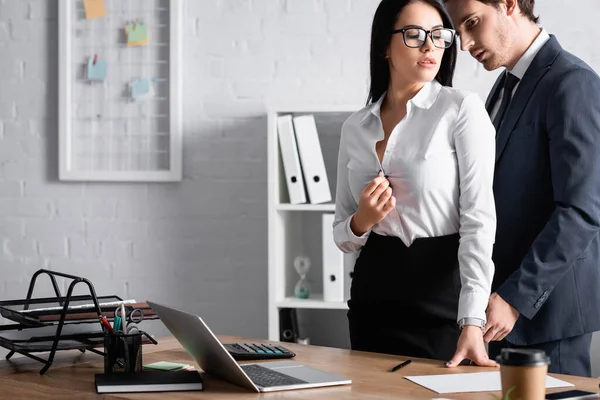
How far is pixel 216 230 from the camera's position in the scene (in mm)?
3572

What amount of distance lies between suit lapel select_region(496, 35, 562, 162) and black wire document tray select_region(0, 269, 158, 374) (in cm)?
94

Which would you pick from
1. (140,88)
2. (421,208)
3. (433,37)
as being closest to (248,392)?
(421,208)

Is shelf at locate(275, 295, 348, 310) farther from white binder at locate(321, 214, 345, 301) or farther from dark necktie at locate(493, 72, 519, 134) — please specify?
dark necktie at locate(493, 72, 519, 134)

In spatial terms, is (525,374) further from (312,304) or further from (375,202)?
(312,304)

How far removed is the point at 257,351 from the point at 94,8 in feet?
7.68

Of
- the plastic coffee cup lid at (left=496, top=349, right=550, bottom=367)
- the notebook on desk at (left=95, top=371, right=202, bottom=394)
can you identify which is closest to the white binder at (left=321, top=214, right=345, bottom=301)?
the notebook on desk at (left=95, top=371, right=202, bottom=394)

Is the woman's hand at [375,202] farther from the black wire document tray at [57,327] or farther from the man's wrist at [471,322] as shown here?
the black wire document tray at [57,327]

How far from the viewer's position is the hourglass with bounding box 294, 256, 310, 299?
3279mm

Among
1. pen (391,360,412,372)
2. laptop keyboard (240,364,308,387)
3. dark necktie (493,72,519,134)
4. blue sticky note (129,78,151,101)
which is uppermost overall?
blue sticky note (129,78,151,101)

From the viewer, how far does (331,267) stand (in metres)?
3.16

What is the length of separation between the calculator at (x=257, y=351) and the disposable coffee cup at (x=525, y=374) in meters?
0.61

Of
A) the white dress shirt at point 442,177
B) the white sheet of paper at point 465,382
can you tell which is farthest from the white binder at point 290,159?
the white sheet of paper at point 465,382

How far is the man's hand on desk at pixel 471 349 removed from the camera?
1.63 m

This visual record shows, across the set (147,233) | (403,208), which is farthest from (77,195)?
(403,208)
